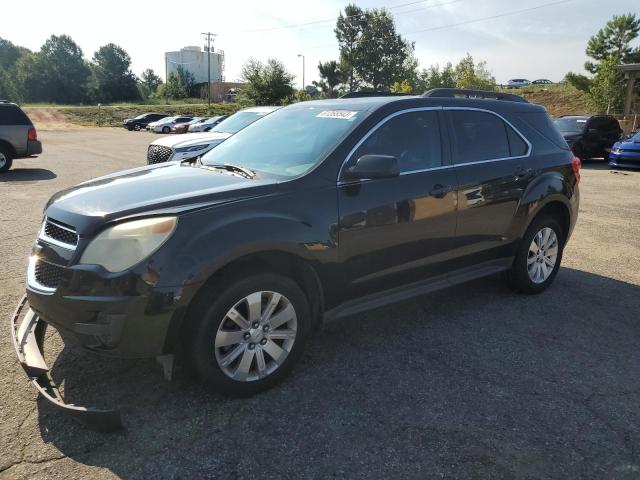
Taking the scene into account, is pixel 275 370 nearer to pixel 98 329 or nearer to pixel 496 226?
pixel 98 329

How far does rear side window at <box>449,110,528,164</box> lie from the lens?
13.7 feet

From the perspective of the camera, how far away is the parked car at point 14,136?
42.9 ft

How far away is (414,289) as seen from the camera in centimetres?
392

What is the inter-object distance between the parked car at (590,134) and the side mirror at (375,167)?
16.0 meters

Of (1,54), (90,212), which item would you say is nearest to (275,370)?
(90,212)

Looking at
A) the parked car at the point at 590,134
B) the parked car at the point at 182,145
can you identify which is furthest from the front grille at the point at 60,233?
the parked car at the point at 590,134

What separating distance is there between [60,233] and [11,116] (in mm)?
12533

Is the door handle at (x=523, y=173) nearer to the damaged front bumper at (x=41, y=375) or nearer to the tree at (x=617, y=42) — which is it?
the damaged front bumper at (x=41, y=375)

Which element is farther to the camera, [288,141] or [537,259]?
[537,259]

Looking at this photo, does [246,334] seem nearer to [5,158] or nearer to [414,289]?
[414,289]

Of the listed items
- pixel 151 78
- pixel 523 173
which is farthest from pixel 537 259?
pixel 151 78

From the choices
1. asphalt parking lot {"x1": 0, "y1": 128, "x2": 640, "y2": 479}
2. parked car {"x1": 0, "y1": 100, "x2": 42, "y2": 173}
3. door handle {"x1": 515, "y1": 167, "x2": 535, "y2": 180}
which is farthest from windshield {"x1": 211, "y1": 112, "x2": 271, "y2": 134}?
door handle {"x1": 515, "y1": 167, "x2": 535, "y2": 180}

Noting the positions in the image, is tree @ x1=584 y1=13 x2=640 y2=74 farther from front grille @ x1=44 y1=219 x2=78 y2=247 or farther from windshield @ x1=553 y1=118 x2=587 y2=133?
front grille @ x1=44 y1=219 x2=78 y2=247

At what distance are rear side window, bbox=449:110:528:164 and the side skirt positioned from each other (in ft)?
3.08
